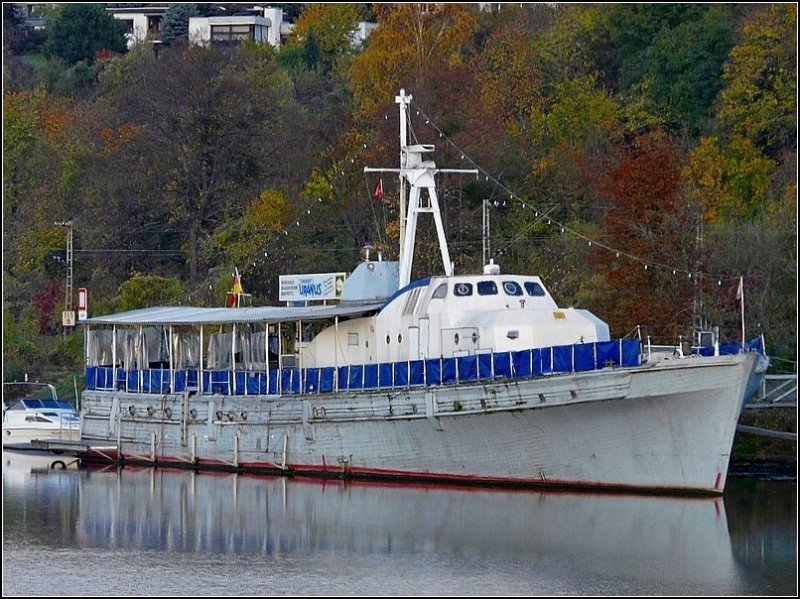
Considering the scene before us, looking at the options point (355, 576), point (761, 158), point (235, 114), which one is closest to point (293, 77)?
point (235, 114)

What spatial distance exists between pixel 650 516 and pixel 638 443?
3309 mm

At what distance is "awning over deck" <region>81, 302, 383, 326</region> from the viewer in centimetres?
5422

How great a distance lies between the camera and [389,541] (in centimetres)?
4222

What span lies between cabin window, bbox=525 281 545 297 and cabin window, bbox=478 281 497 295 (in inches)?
37.6

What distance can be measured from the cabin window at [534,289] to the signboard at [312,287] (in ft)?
23.5

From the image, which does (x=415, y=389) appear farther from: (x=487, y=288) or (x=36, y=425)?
(x=36, y=425)

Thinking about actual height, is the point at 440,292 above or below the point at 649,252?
below

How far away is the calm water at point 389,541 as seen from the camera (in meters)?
37.4

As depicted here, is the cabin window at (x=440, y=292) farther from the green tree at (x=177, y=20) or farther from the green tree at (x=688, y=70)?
the green tree at (x=177, y=20)

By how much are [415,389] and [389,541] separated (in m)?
8.46

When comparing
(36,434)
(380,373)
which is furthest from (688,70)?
(380,373)

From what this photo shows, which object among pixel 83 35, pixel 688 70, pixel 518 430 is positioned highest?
pixel 83 35

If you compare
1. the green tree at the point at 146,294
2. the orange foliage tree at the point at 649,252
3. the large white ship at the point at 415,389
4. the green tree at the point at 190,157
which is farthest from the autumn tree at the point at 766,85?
the large white ship at the point at 415,389

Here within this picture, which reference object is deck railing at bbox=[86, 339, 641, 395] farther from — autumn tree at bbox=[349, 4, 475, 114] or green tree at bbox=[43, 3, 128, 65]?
green tree at bbox=[43, 3, 128, 65]
